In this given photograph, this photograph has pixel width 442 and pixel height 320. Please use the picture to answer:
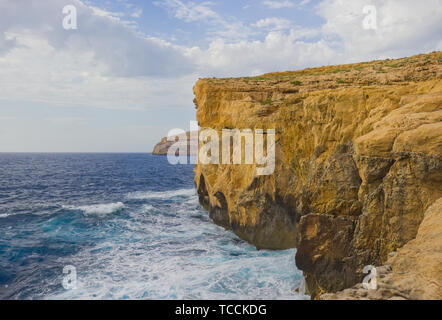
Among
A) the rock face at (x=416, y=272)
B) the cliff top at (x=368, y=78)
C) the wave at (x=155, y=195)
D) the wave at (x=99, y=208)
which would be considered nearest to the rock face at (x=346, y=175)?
the cliff top at (x=368, y=78)

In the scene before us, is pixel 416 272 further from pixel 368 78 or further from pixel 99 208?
pixel 99 208

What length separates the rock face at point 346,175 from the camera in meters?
7.72

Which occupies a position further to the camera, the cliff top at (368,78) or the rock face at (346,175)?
the cliff top at (368,78)

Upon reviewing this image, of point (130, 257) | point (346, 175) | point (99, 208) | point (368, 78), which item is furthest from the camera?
point (99, 208)

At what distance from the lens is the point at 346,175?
9.73m

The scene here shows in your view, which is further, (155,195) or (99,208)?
(155,195)

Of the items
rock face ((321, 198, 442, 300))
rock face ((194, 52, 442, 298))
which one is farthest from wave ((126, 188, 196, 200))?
rock face ((321, 198, 442, 300))

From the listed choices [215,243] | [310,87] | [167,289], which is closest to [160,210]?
[215,243]

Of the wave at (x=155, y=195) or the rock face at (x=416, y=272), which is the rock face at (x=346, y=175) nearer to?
the rock face at (x=416, y=272)

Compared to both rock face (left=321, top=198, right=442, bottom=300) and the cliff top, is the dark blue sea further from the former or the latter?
the cliff top

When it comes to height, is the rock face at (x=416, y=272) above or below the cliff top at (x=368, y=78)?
below

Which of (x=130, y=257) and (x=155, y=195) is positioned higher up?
(x=155, y=195)

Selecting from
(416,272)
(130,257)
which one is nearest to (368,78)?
(416,272)

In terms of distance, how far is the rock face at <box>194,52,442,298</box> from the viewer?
25.3 ft
